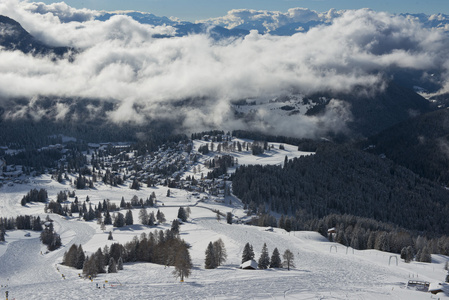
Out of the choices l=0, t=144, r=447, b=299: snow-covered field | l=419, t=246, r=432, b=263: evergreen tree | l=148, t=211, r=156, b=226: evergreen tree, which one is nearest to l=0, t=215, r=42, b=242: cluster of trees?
l=0, t=144, r=447, b=299: snow-covered field

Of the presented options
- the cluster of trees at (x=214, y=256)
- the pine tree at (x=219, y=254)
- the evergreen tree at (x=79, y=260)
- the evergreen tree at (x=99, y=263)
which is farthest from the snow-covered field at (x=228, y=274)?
the evergreen tree at (x=99, y=263)

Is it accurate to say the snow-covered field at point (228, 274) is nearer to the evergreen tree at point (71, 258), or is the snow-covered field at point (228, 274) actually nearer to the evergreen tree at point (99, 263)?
the evergreen tree at point (71, 258)

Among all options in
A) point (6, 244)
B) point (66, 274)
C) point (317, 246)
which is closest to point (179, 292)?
point (66, 274)

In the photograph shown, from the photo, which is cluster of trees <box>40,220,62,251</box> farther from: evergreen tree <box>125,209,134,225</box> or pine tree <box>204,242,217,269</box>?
pine tree <box>204,242,217,269</box>

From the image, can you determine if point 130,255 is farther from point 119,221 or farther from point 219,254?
point 119,221

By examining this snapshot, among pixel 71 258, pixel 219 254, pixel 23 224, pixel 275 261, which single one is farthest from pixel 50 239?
pixel 275 261
